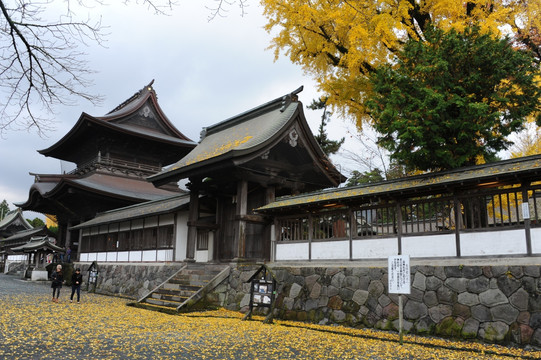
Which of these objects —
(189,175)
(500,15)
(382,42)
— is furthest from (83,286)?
(500,15)

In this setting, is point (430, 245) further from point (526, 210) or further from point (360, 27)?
point (360, 27)

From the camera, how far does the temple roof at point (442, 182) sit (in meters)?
10.1

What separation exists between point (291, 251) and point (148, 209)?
443 inches

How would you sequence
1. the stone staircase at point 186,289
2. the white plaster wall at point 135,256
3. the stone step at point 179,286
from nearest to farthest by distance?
the stone staircase at point 186,289 → the stone step at point 179,286 → the white plaster wall at point 135,256

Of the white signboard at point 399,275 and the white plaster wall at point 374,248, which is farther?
the white plaster wall at point 374,248

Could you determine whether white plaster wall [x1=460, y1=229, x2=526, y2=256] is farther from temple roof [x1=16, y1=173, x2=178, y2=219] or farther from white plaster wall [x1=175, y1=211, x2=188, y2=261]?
temple roof [x1=16, y1=173, x2=178, y2=219]

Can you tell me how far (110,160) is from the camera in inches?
1305

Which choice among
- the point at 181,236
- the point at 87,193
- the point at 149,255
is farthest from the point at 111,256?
the point at 181,236

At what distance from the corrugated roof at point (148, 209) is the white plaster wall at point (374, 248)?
31.7 ft

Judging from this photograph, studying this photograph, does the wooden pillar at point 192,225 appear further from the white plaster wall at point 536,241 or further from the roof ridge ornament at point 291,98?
the white plaster wall at point 536,241

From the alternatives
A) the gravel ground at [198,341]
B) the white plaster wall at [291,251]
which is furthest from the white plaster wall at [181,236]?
the gravel ground at [198,341]

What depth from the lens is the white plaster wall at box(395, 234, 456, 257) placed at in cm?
1100

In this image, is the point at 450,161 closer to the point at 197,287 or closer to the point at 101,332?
the point at 197,287

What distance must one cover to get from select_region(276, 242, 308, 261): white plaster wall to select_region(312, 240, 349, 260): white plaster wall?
0.43 m
